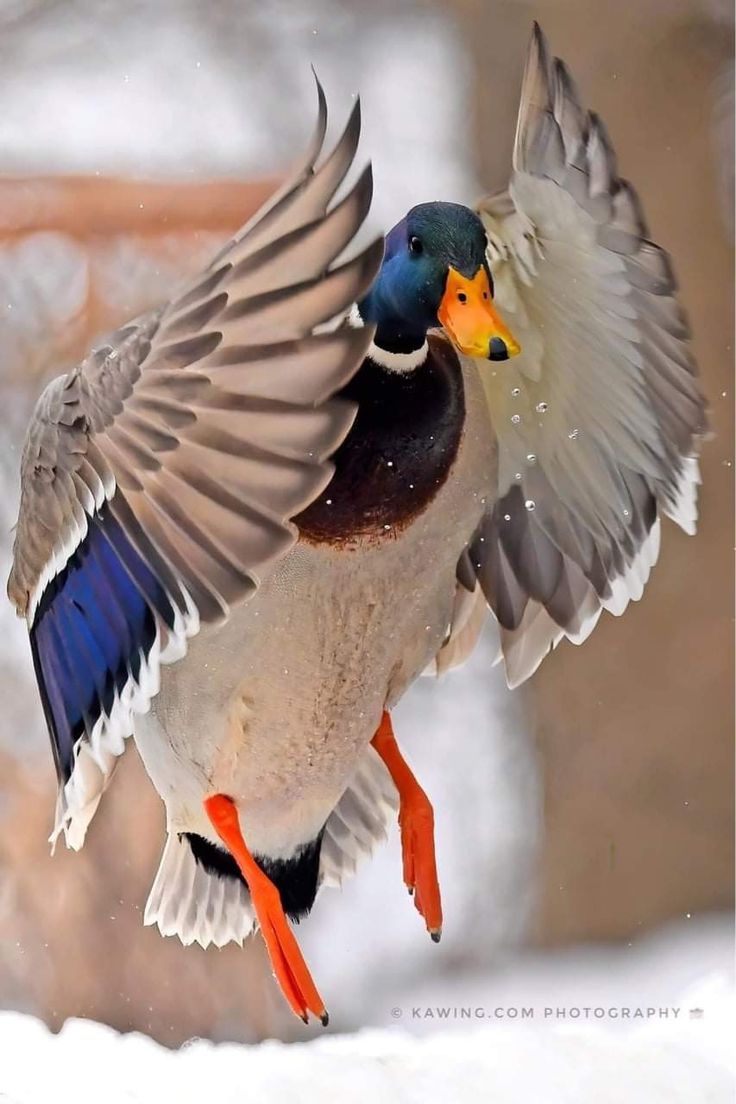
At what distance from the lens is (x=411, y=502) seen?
74cm

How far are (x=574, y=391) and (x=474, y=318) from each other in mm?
172

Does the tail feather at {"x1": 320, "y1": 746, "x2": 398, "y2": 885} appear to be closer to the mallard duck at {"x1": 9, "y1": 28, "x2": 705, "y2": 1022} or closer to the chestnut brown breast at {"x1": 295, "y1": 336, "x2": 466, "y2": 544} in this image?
the mallard duck at {"x1": 9, "y1": 28, "x2": 705, "y2": 1022}

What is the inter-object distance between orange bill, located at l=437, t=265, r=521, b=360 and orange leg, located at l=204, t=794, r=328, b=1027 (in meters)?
0.30

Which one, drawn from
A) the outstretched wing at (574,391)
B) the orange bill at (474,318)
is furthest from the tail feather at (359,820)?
the orange bill at (474,318)

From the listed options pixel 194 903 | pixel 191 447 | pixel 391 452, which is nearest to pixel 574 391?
pixel 391 452

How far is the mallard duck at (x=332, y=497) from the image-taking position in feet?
2.08

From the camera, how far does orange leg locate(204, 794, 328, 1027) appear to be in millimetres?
777

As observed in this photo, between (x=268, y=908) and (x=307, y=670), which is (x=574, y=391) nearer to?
(x=307, y=670)

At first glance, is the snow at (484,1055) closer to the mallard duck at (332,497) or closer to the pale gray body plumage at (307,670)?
the mallard duck at (332,497)

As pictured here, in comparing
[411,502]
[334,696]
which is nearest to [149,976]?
[334,696]

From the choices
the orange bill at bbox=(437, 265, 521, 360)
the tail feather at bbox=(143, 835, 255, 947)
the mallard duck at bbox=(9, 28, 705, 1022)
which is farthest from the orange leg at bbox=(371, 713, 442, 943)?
the orange bill at bbox=(437, 265, 521, 360)

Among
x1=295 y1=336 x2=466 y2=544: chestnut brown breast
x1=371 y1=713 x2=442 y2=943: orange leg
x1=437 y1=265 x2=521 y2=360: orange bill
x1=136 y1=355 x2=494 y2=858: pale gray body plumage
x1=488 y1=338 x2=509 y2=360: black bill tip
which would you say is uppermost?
x1=437 y1=265 x2=521 y2=360: orange bill

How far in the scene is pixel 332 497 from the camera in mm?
704

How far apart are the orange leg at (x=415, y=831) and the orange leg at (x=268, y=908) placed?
0.29 ft
